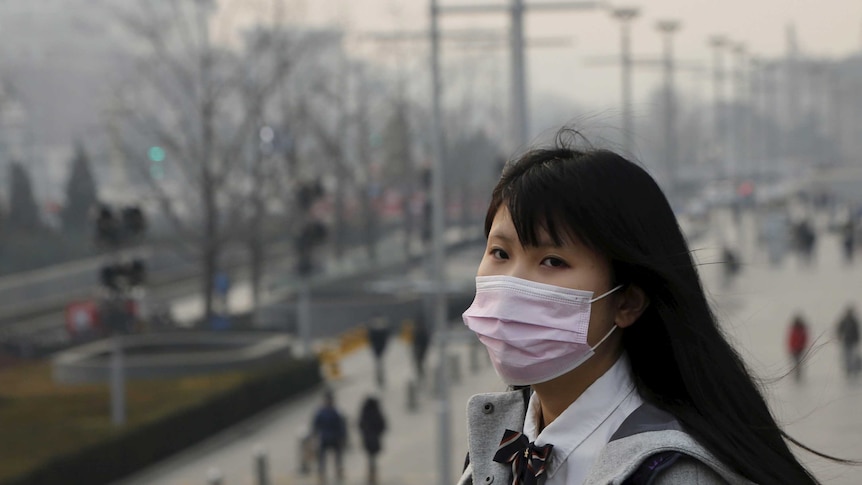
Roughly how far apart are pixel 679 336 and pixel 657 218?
0.62 feet

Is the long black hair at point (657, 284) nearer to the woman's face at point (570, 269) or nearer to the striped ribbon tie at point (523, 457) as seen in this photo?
the woman's face at point (570, 269)

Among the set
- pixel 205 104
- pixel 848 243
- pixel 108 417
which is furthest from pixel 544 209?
pixel 848 243

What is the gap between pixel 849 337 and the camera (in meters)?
21.0

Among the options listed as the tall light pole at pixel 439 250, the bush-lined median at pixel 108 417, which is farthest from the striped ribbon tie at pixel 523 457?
the bush-lined median at pixel 108 417

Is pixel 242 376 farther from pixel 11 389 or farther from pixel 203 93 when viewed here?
pixel 203 93

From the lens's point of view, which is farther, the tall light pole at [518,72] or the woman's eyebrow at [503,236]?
the tall light pole at [518,72]

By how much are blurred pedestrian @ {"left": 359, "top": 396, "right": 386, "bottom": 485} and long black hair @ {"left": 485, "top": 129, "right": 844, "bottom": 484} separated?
49.0ft

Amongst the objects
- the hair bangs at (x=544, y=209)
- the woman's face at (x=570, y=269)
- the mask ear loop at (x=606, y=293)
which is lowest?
the mask ear loop at (x=606, y=293)

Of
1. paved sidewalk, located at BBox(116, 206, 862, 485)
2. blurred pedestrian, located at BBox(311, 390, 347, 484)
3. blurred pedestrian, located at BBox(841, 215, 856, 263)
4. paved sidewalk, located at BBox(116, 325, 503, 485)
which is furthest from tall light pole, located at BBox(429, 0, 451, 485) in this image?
blurred pedestrian, located at BBox(841, 215, 856, 263)

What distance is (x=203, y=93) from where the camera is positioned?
3538 cm

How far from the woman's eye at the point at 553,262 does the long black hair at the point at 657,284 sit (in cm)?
3

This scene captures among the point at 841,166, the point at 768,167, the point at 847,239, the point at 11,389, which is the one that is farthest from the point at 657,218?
the point at 841,166

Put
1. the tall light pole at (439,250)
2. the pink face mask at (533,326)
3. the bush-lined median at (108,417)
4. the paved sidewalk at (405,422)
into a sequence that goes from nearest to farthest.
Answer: the pink face mask at (533,326) → the tall light pole at (439,250) → the bush-lined median at (108,417) → the paved sidewalk at (405,422)

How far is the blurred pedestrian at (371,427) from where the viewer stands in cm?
1717
